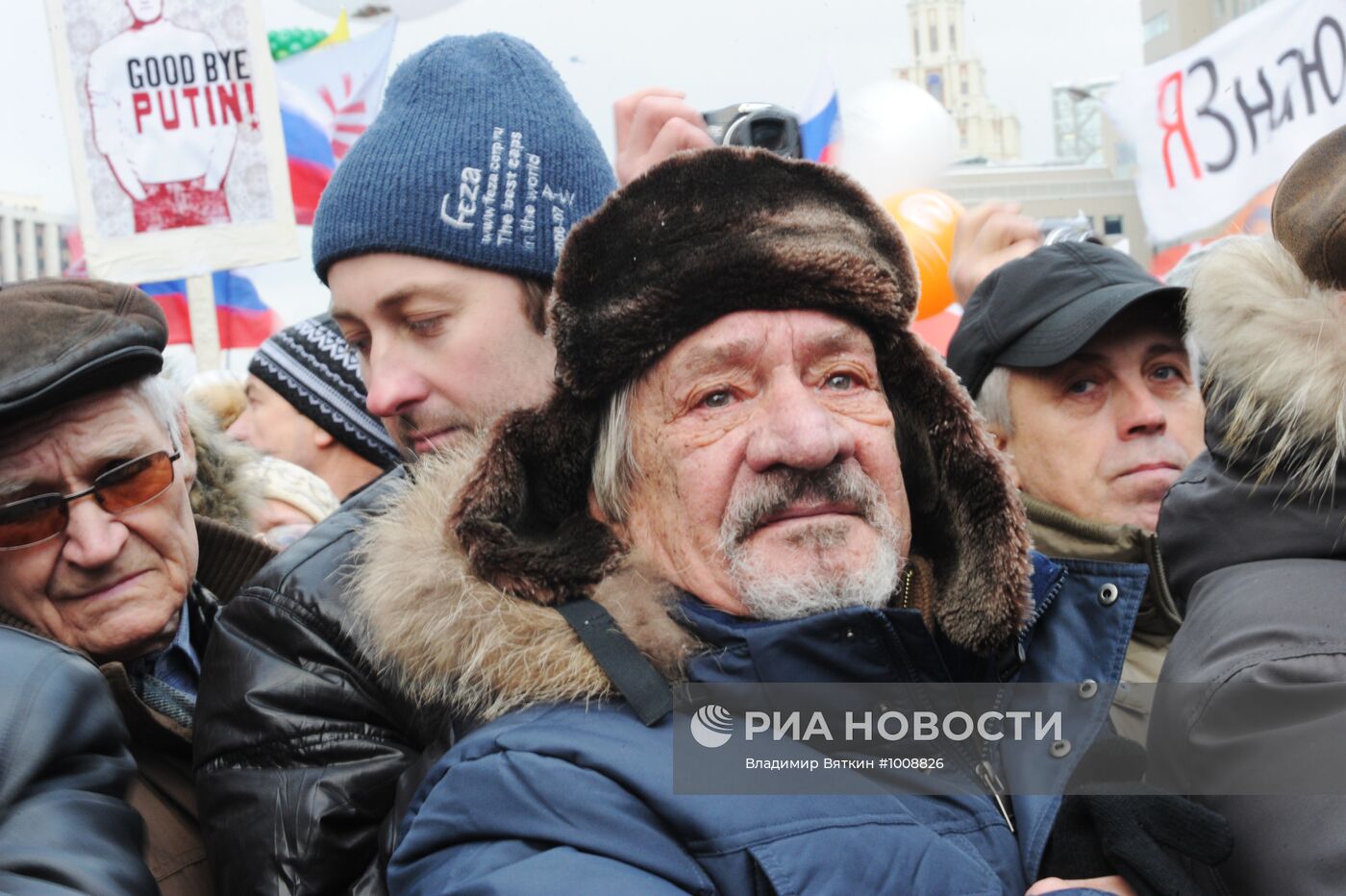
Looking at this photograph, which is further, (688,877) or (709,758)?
(709,758)

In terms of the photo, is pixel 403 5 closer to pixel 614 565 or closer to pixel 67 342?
pixel 67 342

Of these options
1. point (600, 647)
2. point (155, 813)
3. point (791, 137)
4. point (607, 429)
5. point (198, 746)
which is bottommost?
point (155, 813)

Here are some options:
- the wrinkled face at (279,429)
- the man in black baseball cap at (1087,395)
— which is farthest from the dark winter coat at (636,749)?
the wrinkled face at (279,429)

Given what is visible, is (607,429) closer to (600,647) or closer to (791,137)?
(600,647)

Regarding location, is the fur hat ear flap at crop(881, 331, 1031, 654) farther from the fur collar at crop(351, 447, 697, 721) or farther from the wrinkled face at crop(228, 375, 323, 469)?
the wrinkled face at crop(228, 375, 323, 469)

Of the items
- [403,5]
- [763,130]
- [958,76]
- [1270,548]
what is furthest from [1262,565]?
[958,76]

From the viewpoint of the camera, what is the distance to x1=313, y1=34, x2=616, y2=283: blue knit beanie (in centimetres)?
239

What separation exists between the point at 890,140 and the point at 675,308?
541 cm

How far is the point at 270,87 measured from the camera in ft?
19.5

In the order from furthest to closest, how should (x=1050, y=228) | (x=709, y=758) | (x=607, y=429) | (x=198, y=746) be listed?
(x=1050, y=228) → (x=607, y=429) → (x=198, y=746) → (x=709, y=758)

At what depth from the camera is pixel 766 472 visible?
2.02 meters

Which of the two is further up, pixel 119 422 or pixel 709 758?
pixel 119 422

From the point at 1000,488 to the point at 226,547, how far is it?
1.56 m

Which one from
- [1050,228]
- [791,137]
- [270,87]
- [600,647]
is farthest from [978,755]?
[270,87]
